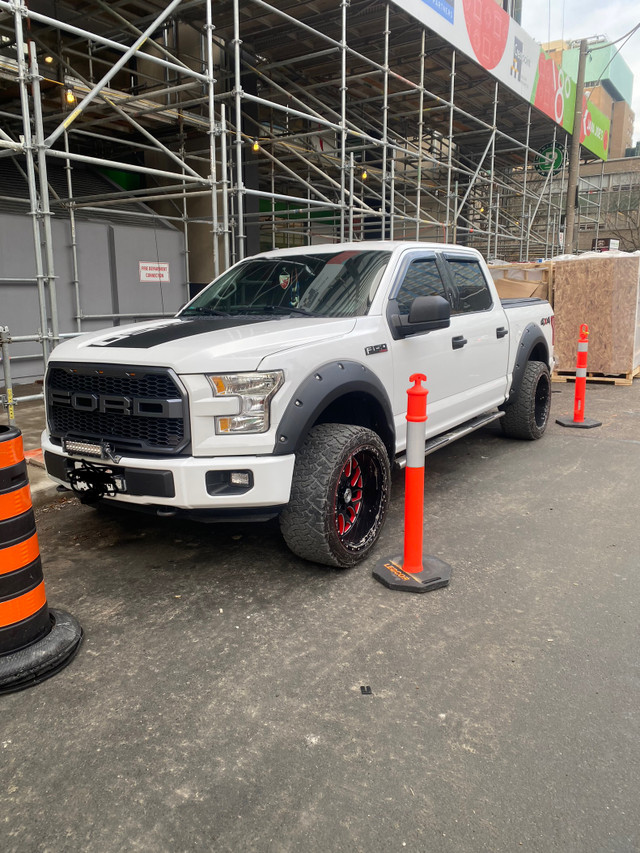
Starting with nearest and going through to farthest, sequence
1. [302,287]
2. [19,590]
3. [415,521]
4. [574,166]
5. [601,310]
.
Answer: [19,590] < [415,521] < [302,287] < [601,310] < [574,166]

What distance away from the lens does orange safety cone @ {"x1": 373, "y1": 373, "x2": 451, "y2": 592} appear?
3.60 meters

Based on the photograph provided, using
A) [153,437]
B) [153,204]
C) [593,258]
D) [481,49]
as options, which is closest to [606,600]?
[153,437]

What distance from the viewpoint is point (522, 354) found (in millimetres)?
6586

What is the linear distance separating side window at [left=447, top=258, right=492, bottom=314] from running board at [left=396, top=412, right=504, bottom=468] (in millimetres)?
969

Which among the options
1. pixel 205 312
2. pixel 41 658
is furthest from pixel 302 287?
pixel 41 658

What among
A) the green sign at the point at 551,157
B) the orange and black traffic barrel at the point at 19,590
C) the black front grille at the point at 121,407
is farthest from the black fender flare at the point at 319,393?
the green sign at the point at 551,157

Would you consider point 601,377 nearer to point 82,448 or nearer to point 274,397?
point 274,397

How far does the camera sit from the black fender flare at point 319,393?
3449 millimetres

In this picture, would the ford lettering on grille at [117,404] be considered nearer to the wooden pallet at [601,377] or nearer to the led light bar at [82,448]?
the led light bar at [82,448]

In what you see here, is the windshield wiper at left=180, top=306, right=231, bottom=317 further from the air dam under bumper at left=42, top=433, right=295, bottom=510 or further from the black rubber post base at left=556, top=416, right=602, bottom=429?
the black rubber post base at left=556, top=416, right=602, bottom=429

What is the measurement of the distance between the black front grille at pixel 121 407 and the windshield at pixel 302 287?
1352 mm

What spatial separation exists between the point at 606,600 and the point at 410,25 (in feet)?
34.5

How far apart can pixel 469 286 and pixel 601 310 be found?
6.14m

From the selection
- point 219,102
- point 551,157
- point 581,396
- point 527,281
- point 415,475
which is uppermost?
point 551,157
